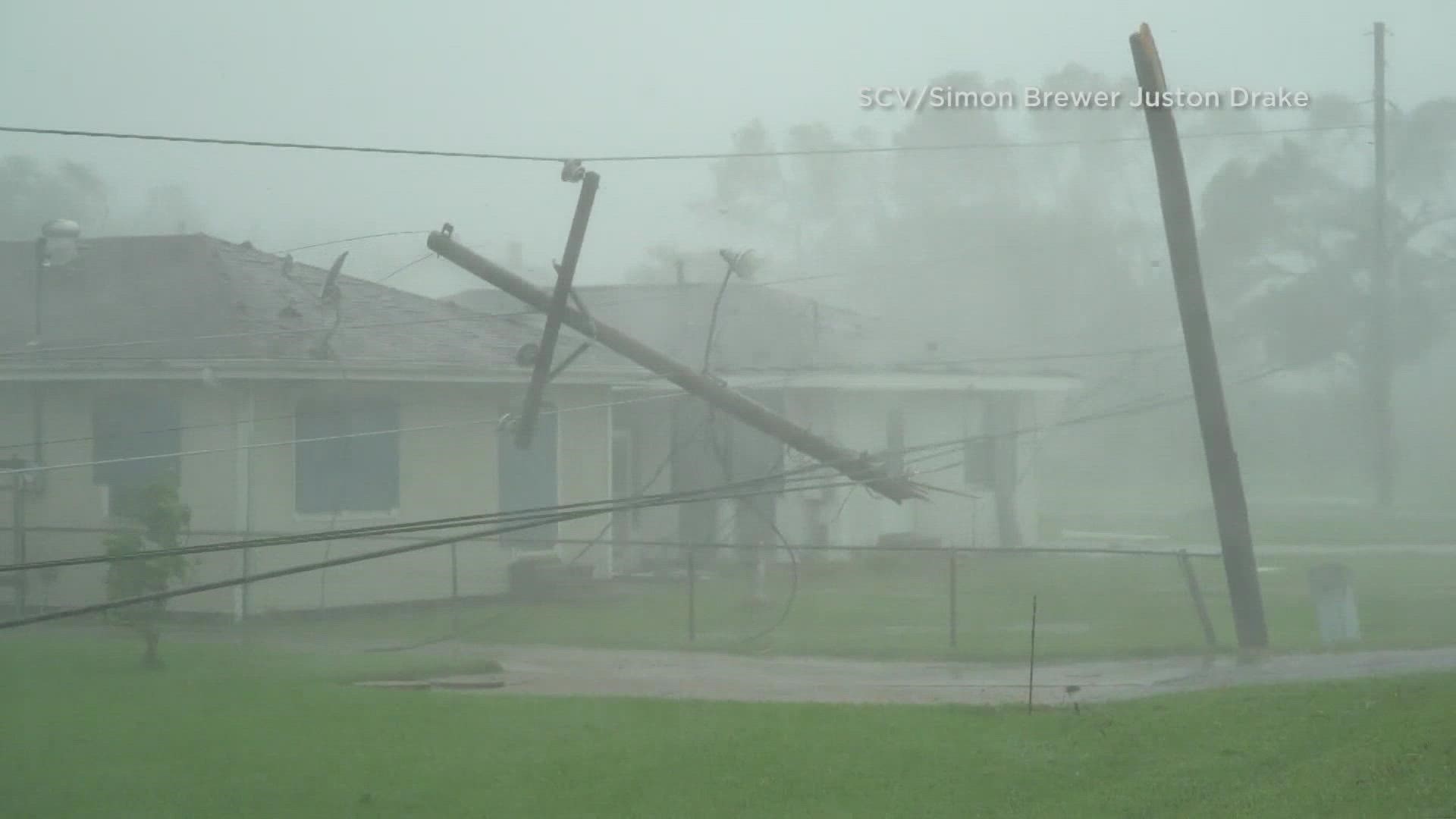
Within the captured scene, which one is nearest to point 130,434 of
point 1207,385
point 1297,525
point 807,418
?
point 807,418

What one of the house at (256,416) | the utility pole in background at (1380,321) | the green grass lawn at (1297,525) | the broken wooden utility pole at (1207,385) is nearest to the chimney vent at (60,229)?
the house at (256,416)

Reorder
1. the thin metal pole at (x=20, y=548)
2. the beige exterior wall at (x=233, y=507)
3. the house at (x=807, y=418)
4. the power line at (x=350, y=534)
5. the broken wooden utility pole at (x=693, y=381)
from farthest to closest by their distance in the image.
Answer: the house at (x=807, y=418) < the beige exterior wall at (x=233, y=507) < the thin metal pole at (x=20, y=548) < the broken wooden utility pole at (x=693, y=381) < the power line at (x=350, y=534)

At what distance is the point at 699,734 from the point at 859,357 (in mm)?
17206

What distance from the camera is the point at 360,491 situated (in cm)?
1919

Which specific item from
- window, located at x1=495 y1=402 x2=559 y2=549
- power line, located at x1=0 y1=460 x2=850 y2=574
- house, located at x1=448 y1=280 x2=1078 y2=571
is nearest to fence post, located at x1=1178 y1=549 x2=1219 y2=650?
power line, located at x1=0 y1=460 x2=850 y2=574

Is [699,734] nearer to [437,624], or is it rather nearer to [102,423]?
[437,624]

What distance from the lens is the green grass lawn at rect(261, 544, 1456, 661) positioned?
16.6m

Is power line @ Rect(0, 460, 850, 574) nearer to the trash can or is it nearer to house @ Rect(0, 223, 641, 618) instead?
house @ Rect(0, 223, 641, 618)

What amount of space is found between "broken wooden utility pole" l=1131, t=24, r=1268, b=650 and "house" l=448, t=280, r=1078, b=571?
8.67 meters

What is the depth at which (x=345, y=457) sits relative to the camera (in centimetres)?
1909

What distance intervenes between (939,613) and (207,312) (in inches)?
409

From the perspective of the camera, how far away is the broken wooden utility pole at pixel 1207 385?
15038mm

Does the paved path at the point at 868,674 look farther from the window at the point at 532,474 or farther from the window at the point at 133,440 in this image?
the window at the point at 532,474

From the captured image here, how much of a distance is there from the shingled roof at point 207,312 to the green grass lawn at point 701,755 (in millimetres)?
6666
